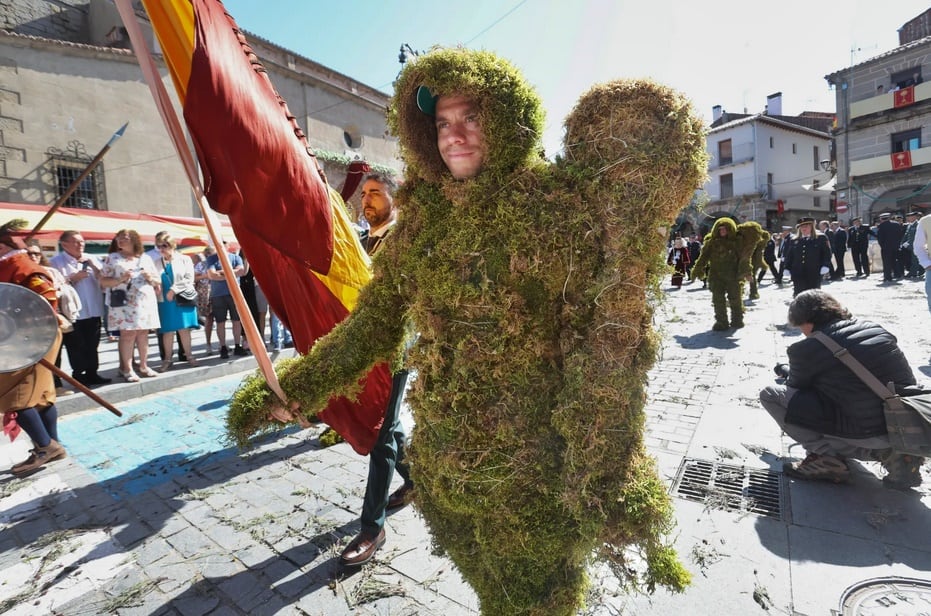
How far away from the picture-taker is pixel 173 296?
731 cm

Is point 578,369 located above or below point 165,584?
above

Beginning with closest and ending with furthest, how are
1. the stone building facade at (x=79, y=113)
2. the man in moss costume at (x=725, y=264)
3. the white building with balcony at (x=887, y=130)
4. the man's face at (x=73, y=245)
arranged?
the man's face at (x=73, y=245) < the man in moss costume at (x=725, y=264) < the stone building facade at (x=79, y=113) < the white building with balcony at (x=887, y=130)

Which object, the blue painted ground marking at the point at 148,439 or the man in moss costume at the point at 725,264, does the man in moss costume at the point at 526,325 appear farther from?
the man in moss costume at the point at 725,264

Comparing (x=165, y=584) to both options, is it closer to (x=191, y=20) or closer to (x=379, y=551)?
(x=379, y=551)

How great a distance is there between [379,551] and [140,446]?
3.34 metres

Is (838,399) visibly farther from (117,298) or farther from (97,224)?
(97,224)

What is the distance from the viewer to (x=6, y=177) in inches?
592

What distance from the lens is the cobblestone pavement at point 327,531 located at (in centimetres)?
243

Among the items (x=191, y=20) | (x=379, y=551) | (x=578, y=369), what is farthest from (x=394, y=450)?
(x=191, y=20)

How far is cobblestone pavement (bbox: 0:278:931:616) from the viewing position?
2426 mm

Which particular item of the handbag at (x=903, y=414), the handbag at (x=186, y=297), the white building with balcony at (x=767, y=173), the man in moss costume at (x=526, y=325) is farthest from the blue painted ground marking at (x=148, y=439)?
the white building with balcony at (x=767, y=173)

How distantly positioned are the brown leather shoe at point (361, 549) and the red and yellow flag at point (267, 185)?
56cm

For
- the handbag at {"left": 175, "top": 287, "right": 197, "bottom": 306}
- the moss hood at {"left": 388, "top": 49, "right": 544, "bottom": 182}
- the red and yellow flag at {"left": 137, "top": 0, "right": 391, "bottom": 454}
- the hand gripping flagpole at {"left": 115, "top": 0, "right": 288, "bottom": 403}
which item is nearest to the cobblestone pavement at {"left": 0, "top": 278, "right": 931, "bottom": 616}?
the moss hood at {"left": 388, "top": 49, "right": 544, "bottom": 182}

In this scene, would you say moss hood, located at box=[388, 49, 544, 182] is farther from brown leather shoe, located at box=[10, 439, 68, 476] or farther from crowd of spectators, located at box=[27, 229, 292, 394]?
crowd of spectators, located at box=[27, 229, 292, 394]
